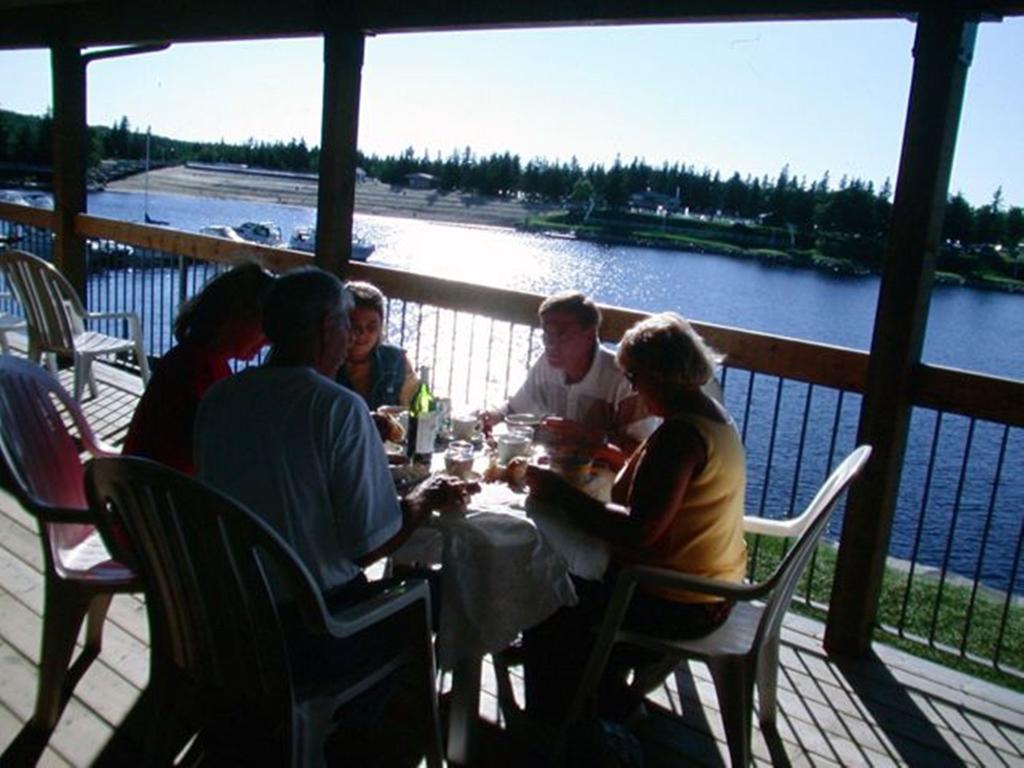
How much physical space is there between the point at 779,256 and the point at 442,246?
12.8 metres

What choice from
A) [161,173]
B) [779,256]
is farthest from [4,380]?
[161,173]

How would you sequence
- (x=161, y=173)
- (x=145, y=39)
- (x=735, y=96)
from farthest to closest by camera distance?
(x=161, y=173) → (x=735, y=96) → (x=145, y=39)

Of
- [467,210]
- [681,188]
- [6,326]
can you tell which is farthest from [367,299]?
[681,188]

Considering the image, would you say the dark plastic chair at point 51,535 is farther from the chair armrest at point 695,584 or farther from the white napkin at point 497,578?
the chair armrest at point 695,584

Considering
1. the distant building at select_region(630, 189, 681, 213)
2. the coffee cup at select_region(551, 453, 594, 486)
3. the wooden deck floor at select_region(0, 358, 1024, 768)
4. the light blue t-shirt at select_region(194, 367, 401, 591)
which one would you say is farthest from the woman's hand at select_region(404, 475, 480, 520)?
the distant building at select_region(630, 189, 681, 213)

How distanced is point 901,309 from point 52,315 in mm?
4252

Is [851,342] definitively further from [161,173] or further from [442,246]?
[161,173]

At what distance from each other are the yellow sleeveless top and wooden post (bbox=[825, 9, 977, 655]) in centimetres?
99

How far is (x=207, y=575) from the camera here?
58.4 inches

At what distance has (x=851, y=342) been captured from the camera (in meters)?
14.2

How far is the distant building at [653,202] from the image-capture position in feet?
55.1

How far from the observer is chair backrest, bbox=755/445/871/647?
176cm

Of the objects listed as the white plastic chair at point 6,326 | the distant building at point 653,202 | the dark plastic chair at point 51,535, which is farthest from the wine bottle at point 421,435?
the distant building at point 653,202

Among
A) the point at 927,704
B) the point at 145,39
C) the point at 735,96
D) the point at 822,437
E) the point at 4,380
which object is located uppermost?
the point at 735,96
